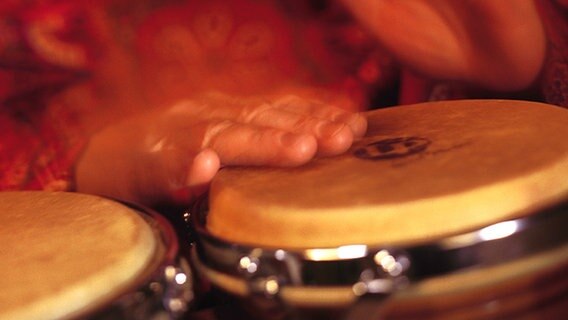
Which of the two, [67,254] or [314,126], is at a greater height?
[314,126]

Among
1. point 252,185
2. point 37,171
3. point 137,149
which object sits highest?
point 252,185

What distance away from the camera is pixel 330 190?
619 mm

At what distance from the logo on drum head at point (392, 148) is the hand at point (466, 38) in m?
0.43

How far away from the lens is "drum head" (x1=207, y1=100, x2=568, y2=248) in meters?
0.56

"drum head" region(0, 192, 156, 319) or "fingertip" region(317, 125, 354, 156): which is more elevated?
"fingertip" region(317, 125, 354, 156)

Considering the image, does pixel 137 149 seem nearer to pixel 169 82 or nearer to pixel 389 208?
Answer: pixel 169 82

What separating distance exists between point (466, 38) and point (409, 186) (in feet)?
1.93

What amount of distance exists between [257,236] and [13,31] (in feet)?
2.98

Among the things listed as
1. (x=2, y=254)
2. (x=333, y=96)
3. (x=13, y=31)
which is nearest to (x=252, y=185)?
(x=2, y=254)

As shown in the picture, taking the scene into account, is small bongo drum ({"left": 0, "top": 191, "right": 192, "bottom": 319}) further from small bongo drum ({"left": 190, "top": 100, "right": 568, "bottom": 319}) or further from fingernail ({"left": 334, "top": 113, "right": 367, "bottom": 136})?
fingernail ({"left": 334, "top": 113, "right": 367, "bottom": 136})

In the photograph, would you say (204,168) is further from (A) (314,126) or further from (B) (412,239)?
(B) (412,239)

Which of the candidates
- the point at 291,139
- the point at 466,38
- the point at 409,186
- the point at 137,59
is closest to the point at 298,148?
the point at 291,139

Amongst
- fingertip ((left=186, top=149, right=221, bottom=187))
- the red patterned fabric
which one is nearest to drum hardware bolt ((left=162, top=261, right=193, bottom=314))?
fingertip ((left=186, top=149, right=221, bottom=187))

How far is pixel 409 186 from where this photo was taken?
593 mm
